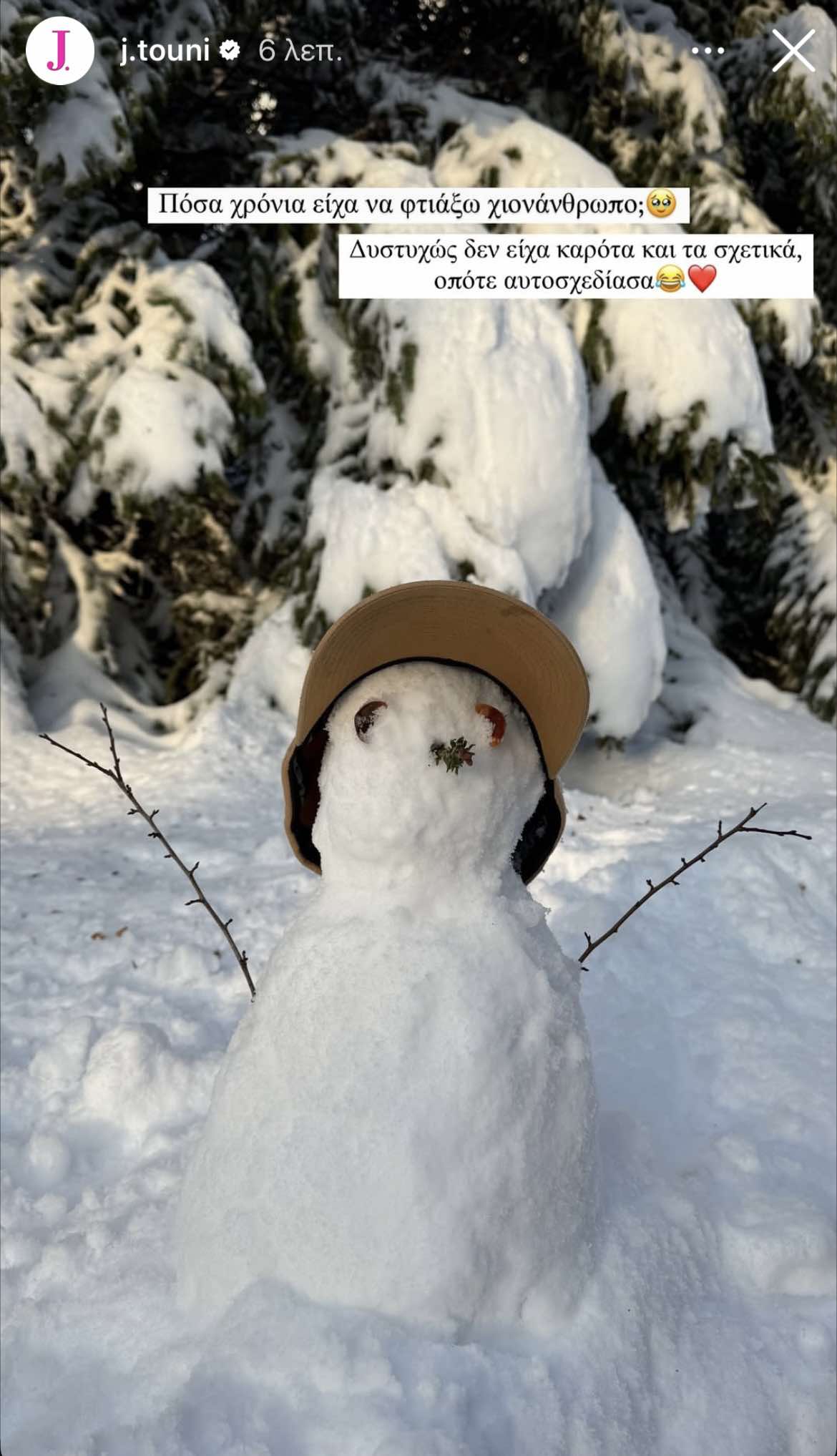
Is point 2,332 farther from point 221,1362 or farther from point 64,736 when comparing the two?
point 221,1362

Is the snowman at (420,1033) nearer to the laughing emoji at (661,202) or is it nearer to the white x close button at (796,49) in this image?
the laughing emoji at (661,202)

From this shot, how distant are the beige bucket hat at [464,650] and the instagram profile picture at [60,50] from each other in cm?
445

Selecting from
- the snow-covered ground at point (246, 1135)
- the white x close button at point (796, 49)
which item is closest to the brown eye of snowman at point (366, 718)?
the snow-covered ground at point (246, 1135)

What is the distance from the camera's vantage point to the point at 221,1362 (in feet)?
4.32

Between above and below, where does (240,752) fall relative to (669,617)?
below

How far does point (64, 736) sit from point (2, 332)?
92.4 inches

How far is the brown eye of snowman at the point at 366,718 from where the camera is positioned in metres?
1.48

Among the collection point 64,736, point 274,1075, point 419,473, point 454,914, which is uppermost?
point 454,914

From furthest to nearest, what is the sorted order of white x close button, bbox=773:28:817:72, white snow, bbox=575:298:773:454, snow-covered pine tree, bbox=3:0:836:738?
white x close button, bbox=773:28:817:72, white snow, bbox=575:298:773:454, snow-covered pine tree, bbox=3:0:836:738

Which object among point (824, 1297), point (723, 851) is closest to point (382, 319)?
point (723, 851)

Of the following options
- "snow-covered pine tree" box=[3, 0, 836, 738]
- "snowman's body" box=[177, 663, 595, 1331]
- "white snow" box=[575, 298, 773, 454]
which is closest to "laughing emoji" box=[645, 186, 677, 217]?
"snow-covered pine tree" box=[3, 0, 836, 738]

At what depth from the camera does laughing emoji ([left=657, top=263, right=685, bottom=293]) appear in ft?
17.9

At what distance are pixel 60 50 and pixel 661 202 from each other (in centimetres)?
379

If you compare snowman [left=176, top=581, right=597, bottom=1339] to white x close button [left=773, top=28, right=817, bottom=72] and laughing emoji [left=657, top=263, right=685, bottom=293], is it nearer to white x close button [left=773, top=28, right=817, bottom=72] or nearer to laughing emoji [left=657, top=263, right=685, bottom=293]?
laughing emoji [left=657, top=263, right=685, bottom=293]
